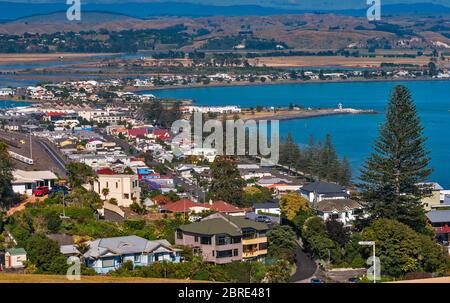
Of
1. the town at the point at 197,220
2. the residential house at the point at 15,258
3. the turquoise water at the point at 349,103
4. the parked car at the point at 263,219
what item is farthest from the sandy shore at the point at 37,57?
the residential house at the point at 15,258

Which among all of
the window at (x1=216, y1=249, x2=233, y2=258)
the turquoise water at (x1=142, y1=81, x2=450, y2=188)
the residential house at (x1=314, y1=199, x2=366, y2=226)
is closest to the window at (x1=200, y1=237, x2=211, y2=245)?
the window at (x1=216, y1=249, x2=233, y2=258)

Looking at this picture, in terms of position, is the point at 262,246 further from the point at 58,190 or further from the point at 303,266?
the point at 58,190

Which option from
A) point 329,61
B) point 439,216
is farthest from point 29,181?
point 329,61

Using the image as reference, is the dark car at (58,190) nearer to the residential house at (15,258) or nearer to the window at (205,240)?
the window at (205,240)

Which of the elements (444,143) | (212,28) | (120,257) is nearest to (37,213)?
(120,257)

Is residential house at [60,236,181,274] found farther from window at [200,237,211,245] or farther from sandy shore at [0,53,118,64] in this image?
sandy shore at [0,53,118,64]
